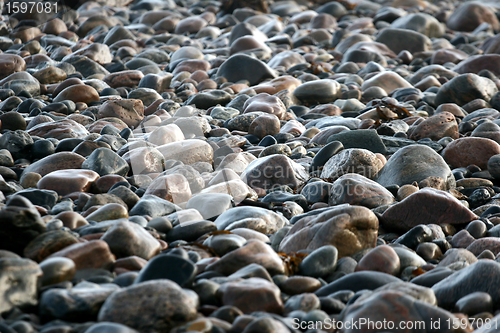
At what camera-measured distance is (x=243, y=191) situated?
3.16m

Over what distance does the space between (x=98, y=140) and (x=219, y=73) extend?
105 inches

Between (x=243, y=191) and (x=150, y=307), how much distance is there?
4.92 feet

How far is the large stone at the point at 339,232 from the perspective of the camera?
245 cm

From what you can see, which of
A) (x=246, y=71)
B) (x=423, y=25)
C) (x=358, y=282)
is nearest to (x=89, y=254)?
(x=358, y=282)

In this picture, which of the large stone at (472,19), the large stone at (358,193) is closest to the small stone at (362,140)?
the large stone at (358,193)

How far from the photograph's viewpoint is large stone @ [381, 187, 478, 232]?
2.82 m

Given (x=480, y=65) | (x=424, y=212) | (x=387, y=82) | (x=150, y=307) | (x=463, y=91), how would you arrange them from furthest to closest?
(x=480, y=65) → (x=387, y=82) → (x=463, y=91) → (x=424, y=212) → (x=150, y=307)

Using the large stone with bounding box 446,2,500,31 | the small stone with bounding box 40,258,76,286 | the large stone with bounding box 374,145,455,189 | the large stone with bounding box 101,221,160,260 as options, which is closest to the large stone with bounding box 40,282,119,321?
the small stone with bounding box 40,258,76,286

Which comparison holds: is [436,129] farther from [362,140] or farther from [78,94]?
[78,94]

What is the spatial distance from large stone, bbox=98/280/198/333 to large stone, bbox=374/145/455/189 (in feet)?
6.89

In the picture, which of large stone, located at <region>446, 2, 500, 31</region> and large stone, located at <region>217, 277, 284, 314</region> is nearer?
large stone, located at <region>217, 277, 284, 314</region>

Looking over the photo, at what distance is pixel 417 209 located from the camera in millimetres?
2838

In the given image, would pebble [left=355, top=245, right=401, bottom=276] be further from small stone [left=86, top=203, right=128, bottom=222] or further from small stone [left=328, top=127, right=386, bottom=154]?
small stone [left=328, top=127, right=386, bottom=154]

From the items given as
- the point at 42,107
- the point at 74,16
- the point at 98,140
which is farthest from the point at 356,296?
the point at 74,16
